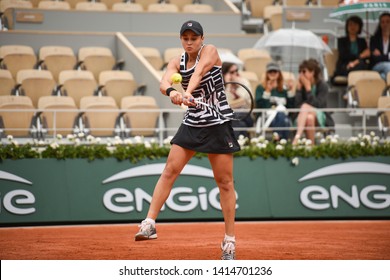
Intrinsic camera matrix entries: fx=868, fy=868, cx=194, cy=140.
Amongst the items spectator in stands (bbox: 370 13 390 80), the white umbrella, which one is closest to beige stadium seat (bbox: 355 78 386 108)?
spectator in stands (bbox: 370 13 390 80)

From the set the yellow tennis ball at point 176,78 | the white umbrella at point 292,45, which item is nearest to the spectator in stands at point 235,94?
the white umbrella at point 292,45

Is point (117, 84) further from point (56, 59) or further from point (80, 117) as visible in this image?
point (80, 117)

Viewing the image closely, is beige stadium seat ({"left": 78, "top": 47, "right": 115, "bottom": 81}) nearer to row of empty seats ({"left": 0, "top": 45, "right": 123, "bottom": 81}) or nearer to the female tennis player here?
row of empty seats ({"left": 0, "top": 45, "right": 123, "bottom": 81})

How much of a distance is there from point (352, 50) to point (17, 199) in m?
7.01

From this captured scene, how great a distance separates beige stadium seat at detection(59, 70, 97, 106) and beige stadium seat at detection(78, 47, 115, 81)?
3.36ft

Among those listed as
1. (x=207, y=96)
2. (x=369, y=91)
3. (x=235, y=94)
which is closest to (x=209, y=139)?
(x=207, y=96)

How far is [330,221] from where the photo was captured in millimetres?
12633

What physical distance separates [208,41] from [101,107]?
11.5 feet

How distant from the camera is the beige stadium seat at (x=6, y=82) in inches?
560

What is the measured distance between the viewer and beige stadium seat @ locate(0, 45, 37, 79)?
15281mm

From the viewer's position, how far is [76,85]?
14672 mm

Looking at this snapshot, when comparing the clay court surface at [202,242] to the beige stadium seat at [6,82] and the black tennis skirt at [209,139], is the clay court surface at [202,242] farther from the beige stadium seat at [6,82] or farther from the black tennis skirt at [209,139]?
the beige stadium seat at [6,82]

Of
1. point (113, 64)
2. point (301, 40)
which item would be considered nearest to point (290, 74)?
point (301, 40)

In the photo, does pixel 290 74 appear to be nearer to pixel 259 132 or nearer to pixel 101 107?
pixel 259 132
